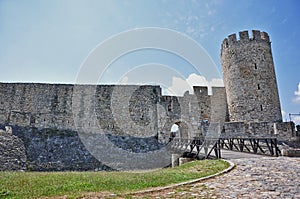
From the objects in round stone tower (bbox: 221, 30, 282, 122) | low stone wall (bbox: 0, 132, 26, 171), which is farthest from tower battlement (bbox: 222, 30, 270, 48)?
low stone wall (bbox: 0, 132, 26, 171)

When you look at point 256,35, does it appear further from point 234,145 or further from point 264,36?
point 234,145

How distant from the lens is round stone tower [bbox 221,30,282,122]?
57.0 ft

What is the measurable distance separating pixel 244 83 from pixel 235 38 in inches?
167

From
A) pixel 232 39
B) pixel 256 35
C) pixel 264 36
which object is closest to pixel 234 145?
pixel 232 39

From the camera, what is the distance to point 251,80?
17797 mm

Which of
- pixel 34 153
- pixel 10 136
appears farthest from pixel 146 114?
pixel 10 136

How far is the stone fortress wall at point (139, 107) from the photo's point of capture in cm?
1596

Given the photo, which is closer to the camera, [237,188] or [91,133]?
[237,188]

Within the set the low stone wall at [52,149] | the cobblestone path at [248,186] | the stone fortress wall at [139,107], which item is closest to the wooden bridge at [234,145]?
the cobblestone path at [248,186]

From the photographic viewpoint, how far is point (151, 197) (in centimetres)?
404

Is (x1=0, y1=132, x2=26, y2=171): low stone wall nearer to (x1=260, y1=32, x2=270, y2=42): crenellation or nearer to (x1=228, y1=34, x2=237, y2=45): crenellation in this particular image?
(x1=228, y1=34, x2=237, y2=45): crenellation

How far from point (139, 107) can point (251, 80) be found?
384 inches

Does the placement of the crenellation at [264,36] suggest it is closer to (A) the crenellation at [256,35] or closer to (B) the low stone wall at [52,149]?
(A) the crenellation at [256,35]

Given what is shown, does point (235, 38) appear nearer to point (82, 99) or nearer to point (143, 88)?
point (143, 88)
